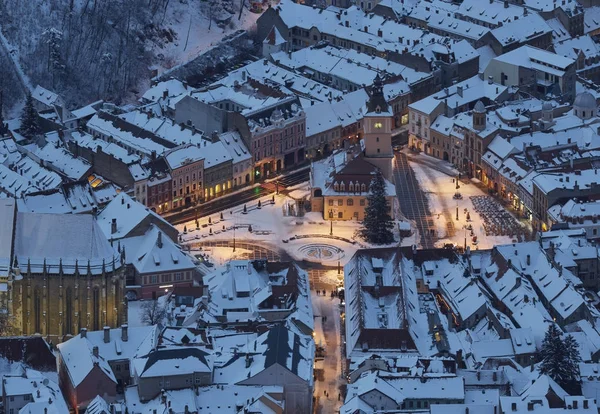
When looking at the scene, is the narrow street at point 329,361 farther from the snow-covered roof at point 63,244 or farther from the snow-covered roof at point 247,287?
the snow-covered roof at point 63,244

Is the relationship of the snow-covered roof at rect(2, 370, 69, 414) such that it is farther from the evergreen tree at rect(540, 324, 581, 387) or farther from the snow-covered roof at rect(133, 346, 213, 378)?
the evergreen tree at rect(540, 324, 581, 387)

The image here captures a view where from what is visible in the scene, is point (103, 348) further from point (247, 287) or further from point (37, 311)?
point (247, 287)

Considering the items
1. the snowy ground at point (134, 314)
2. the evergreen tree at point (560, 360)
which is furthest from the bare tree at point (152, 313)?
the evergreen tree at point (560, 360)

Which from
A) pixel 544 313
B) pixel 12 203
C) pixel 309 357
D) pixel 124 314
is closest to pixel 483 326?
pixel 544 313

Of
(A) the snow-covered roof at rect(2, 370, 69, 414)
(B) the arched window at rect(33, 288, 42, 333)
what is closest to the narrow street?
(A) the snow-covered roof at rect(2, 370, 69, 414)

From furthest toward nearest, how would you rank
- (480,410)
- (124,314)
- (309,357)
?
(124,314) → (309,357) → (480,410)

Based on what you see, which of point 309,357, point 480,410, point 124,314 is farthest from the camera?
point 124,314

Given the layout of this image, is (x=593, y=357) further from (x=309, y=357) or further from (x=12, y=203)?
(x=12, y=203)
